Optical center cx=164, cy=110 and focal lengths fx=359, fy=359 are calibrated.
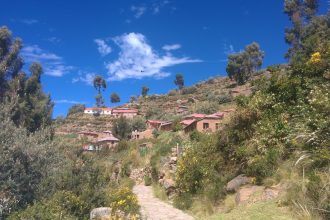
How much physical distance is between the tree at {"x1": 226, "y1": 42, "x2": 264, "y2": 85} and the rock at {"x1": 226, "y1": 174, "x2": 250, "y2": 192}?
174 ft

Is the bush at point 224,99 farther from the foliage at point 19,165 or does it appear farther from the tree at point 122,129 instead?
the foliage at point 19,165

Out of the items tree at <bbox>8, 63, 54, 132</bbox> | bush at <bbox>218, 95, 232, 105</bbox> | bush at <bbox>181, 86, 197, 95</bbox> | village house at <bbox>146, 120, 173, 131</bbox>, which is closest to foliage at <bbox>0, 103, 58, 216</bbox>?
tree at <bbox>8, 63, 54, 132</bbox>

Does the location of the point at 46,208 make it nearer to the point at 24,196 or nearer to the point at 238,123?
the point at 24,196

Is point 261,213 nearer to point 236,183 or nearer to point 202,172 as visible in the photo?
point 236,183

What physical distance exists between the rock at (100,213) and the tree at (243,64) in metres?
55.3

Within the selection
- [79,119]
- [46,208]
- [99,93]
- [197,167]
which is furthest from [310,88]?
[99,93]

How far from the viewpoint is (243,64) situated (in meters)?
62.2

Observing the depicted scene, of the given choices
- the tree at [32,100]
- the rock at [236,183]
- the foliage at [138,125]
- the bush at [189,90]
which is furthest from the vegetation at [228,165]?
the bush at [189,90]

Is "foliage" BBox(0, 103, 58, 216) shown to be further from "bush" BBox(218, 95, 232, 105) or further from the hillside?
the hillside

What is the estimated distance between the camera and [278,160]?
964 cm

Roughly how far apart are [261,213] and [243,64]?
56960 mm

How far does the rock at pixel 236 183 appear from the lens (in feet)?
33.5

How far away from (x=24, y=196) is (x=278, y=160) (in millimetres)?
6603

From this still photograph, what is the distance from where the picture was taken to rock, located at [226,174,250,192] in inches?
402
